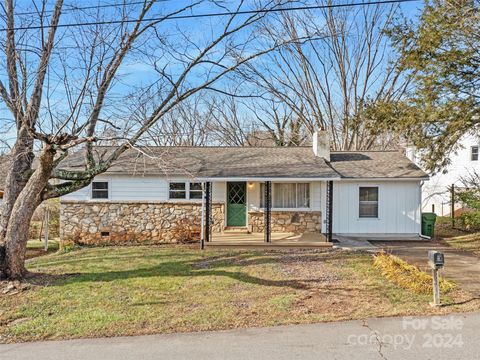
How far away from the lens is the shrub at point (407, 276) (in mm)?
6695

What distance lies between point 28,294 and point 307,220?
9.35 metres

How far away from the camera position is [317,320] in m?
5.36

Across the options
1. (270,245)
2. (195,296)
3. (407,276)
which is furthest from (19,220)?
(407,276)

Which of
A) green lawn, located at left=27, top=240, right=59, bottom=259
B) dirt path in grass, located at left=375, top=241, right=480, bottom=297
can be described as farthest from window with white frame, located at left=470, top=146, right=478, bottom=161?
green lawn, located at left=27, top=240, right=59, bottom=259

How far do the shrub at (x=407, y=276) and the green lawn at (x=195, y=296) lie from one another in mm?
205

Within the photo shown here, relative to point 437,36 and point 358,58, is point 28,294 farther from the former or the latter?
point 358,58

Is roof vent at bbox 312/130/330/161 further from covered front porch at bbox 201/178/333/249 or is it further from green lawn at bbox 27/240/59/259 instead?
green lawn at bbox 27/240/59/259

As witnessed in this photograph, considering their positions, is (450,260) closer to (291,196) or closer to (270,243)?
(270,243)

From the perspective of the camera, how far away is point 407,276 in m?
7.33

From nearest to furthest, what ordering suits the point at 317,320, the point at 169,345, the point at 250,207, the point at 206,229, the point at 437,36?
1. the point at 169,345
2. the point at 317,320
3. the point at 437,36
4. the point at 206,229
5. the point at 250,207

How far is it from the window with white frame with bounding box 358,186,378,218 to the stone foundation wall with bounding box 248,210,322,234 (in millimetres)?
1790

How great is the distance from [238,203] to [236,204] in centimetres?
9

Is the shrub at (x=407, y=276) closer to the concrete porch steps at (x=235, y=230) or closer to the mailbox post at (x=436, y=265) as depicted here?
the mailbox post at (x=436, y=265)

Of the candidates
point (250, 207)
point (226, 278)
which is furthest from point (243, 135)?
point (226, 278)
